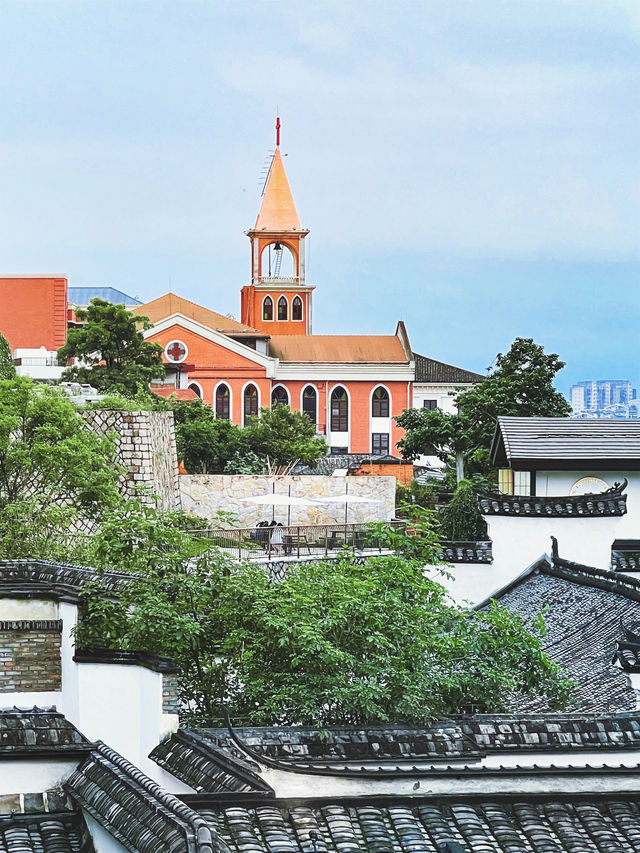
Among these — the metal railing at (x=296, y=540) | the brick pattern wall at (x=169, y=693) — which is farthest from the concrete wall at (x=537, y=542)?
the brick pattern wall at (x=169, y=693)

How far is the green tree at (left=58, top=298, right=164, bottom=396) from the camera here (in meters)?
42.9

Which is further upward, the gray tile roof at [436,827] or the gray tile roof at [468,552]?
the gray tile roof at [468,552]

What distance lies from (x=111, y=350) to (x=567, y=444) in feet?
80.1

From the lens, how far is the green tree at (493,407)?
38.7m

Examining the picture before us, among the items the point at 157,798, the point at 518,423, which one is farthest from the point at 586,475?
the point at 157,798

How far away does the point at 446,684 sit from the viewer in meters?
9.68

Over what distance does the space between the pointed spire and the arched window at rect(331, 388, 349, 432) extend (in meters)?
15.8

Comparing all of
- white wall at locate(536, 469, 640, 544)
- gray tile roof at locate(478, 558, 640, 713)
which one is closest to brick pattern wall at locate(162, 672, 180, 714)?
gray tile roof at locate(478, 558, 640, 713)

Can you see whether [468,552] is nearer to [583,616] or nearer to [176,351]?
[583,616]

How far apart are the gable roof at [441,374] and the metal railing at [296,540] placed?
50.2m

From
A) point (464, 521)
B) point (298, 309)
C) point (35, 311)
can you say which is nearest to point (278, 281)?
point (298, 309)

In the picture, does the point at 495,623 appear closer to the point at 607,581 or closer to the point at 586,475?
the point at 607,581

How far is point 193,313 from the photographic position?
2931 inches

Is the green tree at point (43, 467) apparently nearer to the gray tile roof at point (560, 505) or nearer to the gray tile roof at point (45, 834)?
the gray tile roof at point (560, 505)
